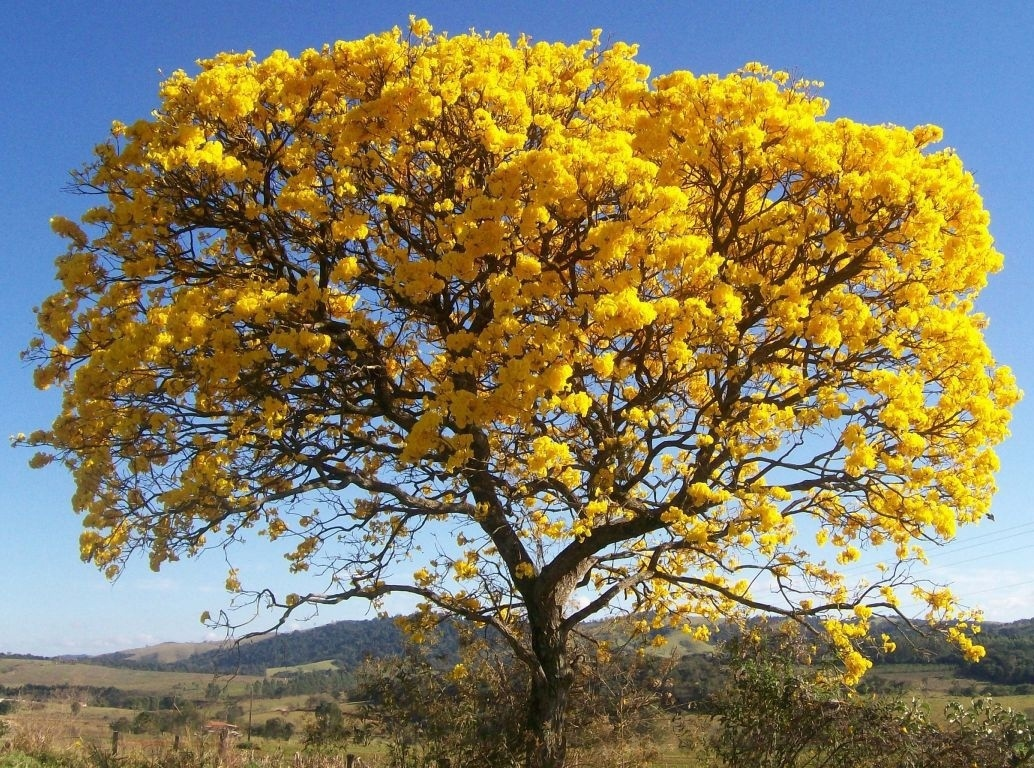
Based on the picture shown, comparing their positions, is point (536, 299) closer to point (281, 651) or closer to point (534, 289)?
point (534, 289)

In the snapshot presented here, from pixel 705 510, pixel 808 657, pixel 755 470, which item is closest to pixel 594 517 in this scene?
pixel 705 510

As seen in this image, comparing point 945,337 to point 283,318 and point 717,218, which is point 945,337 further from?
point 283,318

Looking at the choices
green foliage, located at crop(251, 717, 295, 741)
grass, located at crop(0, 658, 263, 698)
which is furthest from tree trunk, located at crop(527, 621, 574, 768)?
grass, located at crop(0, 658, 263, 698)

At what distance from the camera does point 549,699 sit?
34.8 ft

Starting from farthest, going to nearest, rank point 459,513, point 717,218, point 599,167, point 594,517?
point 459,513
point 594,517
point 717,218
point 599,167

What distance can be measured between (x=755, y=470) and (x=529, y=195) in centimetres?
420

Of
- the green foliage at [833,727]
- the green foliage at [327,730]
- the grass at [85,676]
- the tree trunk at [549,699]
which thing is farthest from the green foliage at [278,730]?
the grass at [85,676]

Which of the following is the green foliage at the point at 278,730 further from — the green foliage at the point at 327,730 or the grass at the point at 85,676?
the grass at the point at 85,676

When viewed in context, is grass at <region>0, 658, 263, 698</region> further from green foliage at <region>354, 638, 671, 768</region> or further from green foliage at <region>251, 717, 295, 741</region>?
green foliage at <region>354, 638, 671, 768</region>

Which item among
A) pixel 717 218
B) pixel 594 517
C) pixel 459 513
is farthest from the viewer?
pixel 459 513

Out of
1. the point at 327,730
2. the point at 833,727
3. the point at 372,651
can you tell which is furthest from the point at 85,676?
the point at 833,727

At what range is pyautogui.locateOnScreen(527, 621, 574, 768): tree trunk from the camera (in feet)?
33.0

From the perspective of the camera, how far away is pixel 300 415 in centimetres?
1041

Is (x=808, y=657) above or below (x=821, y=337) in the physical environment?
below
